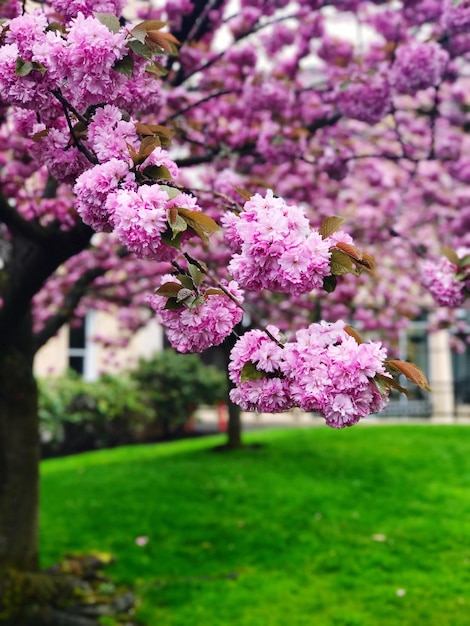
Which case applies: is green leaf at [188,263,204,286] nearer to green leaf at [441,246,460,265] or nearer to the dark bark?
green leaf at [441,246,460,265]

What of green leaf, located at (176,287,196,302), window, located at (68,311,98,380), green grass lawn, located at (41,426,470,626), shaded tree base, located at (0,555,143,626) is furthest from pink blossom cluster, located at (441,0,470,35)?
window, located at (68,311,98,380)

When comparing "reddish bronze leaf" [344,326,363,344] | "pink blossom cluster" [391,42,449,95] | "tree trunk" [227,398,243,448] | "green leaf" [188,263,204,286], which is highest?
"pink blossom cluster" [391,42,449,95]

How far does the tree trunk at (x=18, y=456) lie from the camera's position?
4.70 metres

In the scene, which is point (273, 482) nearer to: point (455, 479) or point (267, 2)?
point (455, 479)

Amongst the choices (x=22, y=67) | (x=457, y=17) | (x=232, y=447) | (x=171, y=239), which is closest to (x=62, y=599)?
(x=171, y=239)

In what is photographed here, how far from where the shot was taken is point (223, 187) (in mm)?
3754

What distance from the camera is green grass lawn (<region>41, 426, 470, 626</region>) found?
4.65 m

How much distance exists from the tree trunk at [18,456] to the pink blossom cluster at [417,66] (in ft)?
10.2

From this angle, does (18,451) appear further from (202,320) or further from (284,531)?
(202,320)

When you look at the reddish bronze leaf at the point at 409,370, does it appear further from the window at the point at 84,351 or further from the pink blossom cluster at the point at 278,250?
the window at the point at 84,351

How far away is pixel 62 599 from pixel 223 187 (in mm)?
3284

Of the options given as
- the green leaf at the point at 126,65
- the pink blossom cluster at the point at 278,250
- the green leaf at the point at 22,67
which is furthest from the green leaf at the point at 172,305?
the green leaf at the point at 22,67

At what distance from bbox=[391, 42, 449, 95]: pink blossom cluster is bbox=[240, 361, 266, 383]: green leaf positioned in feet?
9.29

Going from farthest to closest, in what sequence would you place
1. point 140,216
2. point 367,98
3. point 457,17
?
point 367,98, point 457,17, point 140,216
